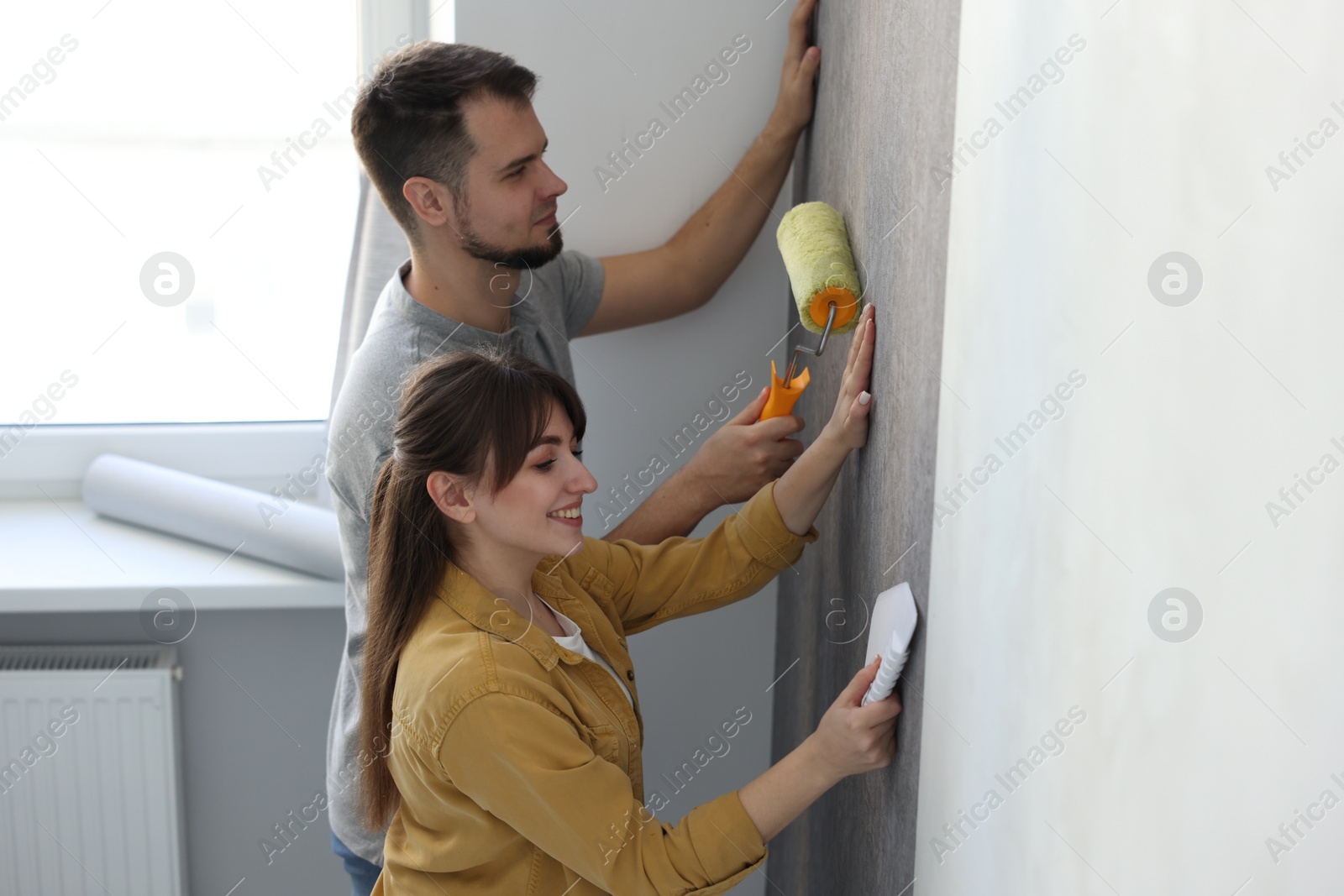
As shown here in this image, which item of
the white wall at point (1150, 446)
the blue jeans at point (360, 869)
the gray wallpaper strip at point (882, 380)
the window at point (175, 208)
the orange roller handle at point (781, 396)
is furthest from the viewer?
the window at point (175, 208)

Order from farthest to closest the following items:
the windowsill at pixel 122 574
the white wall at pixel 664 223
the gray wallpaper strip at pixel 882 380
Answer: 1. the windowsill at pixel 122 574
2. the white wall at pixel 664 223
3. the gray wallpaper strip at pixel 882 380

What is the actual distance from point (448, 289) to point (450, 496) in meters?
0.34

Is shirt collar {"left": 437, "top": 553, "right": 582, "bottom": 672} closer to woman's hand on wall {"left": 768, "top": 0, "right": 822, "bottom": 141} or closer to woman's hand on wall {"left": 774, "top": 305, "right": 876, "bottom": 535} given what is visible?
woman's hand on wall {"left": 774, "top": 305, "right": 876, "bottom": 535}

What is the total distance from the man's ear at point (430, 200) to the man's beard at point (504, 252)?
2 cm

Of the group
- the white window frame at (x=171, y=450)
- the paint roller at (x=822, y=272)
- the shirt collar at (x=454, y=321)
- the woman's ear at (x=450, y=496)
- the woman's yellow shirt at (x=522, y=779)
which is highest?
the paint roller at (x=822, y=272)

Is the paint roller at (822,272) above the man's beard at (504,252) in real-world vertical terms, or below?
above

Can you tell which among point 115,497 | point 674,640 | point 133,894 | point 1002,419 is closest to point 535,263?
point 674,640

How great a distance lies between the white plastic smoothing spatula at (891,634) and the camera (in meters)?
0.74

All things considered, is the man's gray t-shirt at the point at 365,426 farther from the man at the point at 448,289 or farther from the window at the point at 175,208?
the window at the point at 175,208

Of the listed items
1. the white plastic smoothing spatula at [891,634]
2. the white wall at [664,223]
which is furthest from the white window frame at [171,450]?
the white plastic smoothing spatula at [891,634]

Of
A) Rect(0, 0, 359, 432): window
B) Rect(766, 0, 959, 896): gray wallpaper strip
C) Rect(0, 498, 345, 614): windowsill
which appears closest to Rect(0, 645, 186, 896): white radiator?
Rect(0, 498, 345, 614): windowsill

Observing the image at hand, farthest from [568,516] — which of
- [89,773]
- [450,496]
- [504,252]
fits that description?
[89,773]

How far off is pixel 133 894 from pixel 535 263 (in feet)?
3.71

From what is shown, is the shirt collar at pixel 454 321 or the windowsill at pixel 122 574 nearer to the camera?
the shirt collar at pixel 454 321
